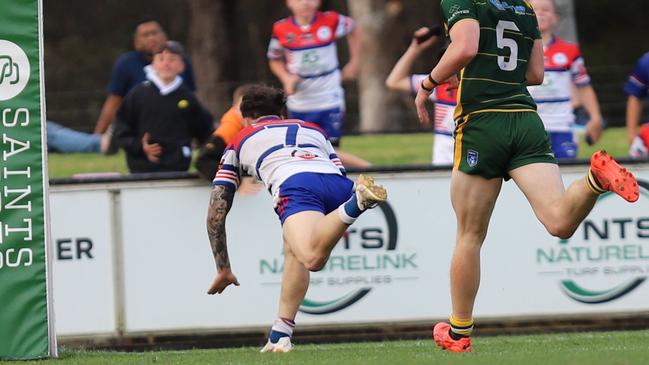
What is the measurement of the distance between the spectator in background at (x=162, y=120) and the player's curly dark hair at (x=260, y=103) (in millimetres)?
2904

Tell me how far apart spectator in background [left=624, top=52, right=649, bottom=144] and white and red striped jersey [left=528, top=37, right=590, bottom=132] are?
1.69 ft

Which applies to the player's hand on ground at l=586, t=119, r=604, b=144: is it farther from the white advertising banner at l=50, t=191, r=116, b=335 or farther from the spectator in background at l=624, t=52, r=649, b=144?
the white advertising banner at l=50, t=191, r=116, b=335

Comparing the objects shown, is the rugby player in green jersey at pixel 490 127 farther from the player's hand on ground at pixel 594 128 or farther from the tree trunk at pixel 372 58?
the tree trunk at pixel 372 58

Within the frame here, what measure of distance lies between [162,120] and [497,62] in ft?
14.9

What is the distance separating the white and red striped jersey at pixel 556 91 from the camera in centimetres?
1263

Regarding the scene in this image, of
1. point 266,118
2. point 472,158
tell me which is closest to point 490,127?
point 472,158

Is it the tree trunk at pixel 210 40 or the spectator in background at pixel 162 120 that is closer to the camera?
the spectator in background at pixel 162 120

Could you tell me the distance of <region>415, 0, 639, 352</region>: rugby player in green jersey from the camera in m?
7.81

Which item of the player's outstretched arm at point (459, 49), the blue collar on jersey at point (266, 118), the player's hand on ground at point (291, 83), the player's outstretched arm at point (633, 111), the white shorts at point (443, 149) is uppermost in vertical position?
the player's outstretched arm at point (459, 49)

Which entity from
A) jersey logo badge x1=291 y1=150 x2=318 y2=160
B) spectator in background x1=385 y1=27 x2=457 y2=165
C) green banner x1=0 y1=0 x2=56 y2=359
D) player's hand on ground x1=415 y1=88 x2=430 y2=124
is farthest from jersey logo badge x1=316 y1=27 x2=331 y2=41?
player's hand on ground x1=415 y1=88 x2=430 y2=124

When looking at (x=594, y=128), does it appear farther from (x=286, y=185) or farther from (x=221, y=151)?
(x=286, y=185)

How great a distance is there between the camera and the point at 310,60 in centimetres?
1369

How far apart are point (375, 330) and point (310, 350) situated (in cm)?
182

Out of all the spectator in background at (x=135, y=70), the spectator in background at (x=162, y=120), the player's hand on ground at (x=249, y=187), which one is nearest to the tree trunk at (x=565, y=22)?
the spectator in background at (x=135, y=70)
